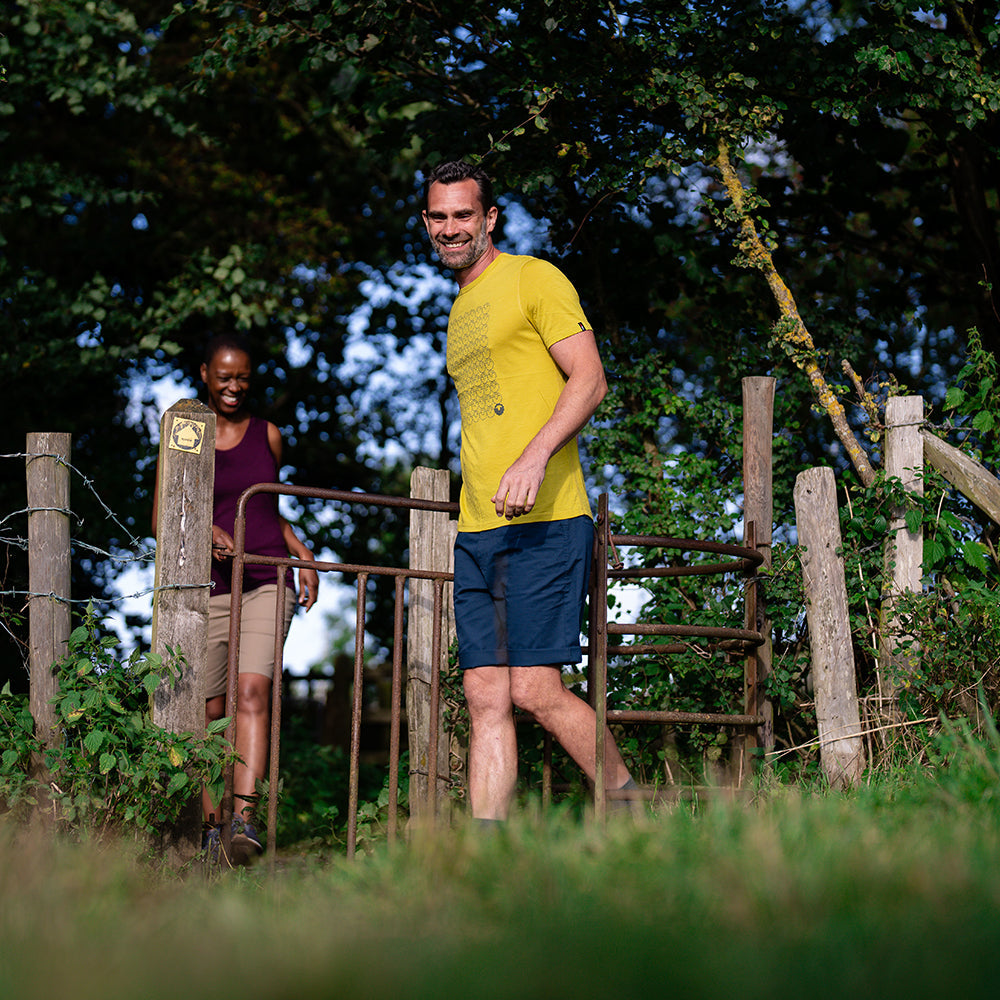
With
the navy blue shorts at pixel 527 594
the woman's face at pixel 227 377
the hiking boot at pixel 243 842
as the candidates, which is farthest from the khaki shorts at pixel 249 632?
the navy blue shorts at pixel 527 594

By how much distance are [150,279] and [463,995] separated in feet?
27.8

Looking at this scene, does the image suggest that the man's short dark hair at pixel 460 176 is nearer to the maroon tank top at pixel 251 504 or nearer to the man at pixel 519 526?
the man at pixel 519 526

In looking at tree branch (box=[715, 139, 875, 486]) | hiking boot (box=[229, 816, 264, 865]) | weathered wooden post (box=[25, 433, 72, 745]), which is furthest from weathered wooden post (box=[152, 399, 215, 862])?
tree branch (box=[715, 139, 875, 486])

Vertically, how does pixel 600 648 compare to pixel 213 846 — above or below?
above

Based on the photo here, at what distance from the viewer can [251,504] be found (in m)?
4.70

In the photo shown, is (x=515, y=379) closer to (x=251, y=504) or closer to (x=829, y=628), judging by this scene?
(x=251, y=504)

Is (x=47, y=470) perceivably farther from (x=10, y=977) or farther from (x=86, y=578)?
(x=86, y=578)

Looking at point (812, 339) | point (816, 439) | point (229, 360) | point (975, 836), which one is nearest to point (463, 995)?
point (975, 836)

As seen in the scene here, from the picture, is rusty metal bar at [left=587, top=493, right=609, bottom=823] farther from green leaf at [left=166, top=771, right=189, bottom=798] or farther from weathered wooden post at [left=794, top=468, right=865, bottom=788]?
green leaf at [left=166, top=771, right=189, bottom=798]

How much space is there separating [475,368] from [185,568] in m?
1.30

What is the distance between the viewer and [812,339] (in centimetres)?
570

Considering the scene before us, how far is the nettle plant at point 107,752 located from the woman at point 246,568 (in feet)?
1.80

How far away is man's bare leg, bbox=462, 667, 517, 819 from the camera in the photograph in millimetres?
3297

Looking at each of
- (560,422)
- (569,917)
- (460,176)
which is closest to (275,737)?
(560,422)
